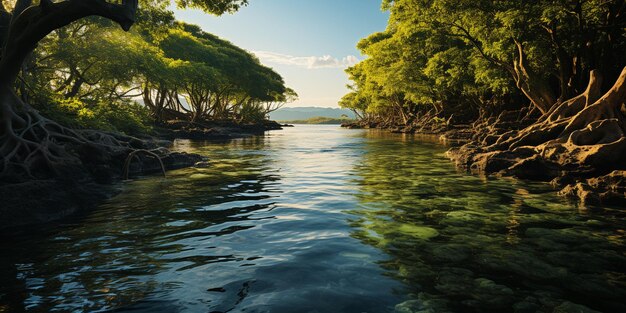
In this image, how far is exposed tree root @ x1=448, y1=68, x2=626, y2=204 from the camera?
10398 millimetres

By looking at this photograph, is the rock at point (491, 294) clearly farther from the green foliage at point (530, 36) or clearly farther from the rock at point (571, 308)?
the green foliage at point (530, 36)

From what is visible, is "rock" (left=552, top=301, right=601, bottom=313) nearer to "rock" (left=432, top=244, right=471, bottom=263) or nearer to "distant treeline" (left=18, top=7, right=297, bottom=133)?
"rock" (left=432, top=244, right=471, bottom=263)

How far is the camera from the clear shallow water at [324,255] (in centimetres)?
413

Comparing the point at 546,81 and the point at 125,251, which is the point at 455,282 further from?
the point at 546,81

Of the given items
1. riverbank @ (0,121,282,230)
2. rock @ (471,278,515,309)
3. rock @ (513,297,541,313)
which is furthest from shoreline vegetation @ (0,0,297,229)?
rock @ (513,297,541,313)

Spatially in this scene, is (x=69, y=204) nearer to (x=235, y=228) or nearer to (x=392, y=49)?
(x=235, y=228)

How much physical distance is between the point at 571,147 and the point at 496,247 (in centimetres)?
799

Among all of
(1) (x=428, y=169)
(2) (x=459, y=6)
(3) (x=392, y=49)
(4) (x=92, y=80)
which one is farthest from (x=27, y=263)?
(3) (x=392, y=49)

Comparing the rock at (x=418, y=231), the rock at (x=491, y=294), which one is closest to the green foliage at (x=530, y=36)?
the rock at (x=418, y=231)

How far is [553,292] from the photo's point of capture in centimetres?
427

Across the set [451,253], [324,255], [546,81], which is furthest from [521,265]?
[546,81]

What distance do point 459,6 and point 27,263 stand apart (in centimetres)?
2084

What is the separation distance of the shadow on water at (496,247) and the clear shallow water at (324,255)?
0.08 feet

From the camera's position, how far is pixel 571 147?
37.9 feet
